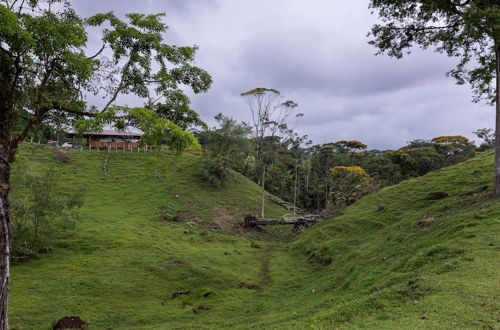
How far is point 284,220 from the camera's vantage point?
33.7 metres

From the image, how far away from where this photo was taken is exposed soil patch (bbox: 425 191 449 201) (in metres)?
20.6

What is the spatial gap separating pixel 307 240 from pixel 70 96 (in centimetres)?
2021

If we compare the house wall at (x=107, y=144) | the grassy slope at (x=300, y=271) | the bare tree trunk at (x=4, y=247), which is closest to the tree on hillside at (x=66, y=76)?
the bare tree trunk at (x=4, y=247)

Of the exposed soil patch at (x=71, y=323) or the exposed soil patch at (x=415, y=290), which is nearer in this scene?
the exposed soil patch at (x=415, y=290)

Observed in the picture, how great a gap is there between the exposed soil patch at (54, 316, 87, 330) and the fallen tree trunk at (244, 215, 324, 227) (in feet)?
77.4

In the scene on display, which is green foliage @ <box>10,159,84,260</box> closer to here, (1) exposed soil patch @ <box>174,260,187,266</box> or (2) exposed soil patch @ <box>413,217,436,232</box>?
(1) exposed soil patch @ <box>174,260,187,266</box>

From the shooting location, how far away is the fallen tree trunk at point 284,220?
3228cm

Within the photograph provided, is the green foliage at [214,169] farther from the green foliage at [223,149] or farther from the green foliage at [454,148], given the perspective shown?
the green foliage at [454,148]

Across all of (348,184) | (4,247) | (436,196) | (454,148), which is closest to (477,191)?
(436,196)

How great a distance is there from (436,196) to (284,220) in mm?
15959

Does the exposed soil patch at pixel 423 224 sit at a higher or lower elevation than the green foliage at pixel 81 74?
lower

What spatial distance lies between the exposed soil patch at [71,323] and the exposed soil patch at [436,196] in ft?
69.2

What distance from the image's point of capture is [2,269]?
806 centimetres

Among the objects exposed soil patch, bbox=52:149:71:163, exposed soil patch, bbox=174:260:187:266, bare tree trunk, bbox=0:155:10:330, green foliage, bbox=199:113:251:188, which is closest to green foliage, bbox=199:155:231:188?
green foliage, bbox=199:113:251:188
